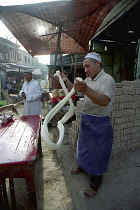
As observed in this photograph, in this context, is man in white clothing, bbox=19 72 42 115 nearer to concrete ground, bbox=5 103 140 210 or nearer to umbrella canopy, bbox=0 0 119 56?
concrete ground, bbox=5 103 140 210

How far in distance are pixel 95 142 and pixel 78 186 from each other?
0.87 metres

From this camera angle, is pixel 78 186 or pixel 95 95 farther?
pixel 78 186

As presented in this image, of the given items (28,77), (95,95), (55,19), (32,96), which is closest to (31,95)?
(32,96)

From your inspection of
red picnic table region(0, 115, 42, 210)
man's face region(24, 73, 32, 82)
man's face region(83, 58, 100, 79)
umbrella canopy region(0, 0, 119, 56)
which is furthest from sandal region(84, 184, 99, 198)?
umbrella canopy region(0, 0, 119, 56)

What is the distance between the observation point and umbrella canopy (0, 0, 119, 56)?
3510mm

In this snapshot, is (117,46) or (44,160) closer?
(44,160)

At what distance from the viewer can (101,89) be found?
155 centimetres

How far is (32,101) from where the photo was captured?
13.0 ft

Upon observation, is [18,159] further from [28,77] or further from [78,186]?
[28,77]

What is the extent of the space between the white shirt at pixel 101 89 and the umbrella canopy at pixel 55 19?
2607 millimetres

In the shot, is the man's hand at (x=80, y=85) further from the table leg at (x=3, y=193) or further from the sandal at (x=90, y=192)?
the sandal at (x=90, y=192)

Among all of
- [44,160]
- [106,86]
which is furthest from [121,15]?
[44,160]

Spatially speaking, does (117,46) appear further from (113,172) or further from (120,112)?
(113,172)

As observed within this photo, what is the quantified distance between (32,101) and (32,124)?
5.39 ft
